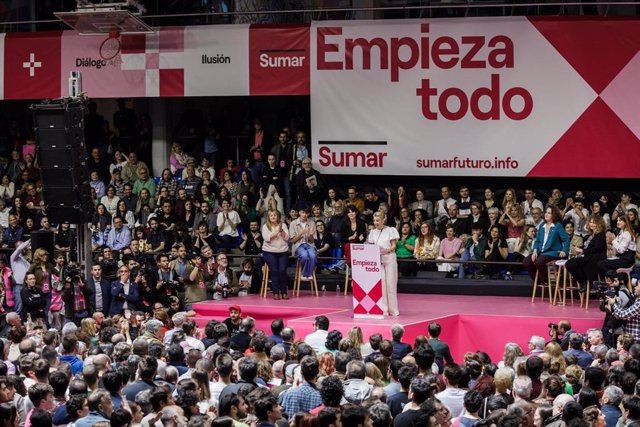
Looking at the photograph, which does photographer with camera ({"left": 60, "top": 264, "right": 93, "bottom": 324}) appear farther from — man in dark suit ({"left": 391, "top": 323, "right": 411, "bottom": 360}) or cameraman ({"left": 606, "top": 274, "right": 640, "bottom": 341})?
cameraman ({"left": 606, "top": 274, "right": 640, "bottom": 341})

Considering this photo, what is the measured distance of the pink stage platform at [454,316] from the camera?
15586 mm

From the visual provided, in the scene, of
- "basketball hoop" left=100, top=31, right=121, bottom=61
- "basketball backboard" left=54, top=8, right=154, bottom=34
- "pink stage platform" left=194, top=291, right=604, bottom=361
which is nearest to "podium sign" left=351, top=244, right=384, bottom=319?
"pink stage platform" left=194, top=291, right=604, bottom=361

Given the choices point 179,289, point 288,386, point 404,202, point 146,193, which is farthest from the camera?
point 146,193

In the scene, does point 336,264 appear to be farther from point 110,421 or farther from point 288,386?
point 110,421

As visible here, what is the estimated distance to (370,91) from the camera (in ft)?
63.1

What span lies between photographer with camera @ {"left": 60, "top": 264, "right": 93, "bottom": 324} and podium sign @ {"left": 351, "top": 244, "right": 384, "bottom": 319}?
367cm

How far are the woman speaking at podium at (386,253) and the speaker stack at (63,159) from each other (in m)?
3.86

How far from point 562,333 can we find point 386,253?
283 cm

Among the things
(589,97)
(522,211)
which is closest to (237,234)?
(522,211)

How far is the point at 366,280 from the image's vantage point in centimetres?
1572

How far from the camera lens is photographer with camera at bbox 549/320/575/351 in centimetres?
1299

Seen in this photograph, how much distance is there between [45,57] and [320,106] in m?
4.92

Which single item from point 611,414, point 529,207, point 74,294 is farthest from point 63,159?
point 611,414

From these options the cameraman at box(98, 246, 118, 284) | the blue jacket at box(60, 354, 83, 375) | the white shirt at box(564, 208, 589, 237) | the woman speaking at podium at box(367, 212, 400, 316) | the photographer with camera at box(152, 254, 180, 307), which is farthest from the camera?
the white shirt at box(564, 208, 589, 237)
